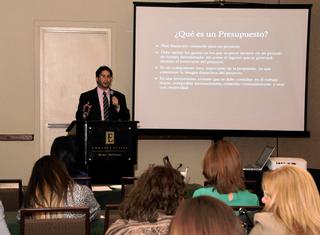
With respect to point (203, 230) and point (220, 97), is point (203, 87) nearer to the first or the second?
point (220, 97)

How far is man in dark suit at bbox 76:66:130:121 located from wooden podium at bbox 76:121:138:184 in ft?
1.92

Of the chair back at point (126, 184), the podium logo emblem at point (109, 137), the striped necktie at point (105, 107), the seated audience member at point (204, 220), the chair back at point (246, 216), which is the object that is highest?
the striped necktie at point (105, 107)

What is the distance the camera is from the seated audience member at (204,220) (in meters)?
1.38

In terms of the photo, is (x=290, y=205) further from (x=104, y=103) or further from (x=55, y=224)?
(x=104, y=103)

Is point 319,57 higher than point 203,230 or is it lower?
higher

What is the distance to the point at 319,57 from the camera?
712 centimetres

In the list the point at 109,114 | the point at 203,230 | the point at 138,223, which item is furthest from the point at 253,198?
the point at 109,114

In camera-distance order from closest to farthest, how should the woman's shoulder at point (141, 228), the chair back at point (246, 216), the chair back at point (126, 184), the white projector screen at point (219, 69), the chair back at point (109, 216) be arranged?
the woman's shoulder at point (141, 228) < the chair back at point (246, 216) < the chair back at point (109, 216) < the chair back at point (126, 184) < the white projector screen at point (219, 69)

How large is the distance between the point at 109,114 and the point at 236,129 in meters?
1.95

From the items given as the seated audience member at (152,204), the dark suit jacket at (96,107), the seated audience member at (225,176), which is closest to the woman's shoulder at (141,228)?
the seated audience member at (152,204)

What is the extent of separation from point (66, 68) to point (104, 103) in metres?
2.04

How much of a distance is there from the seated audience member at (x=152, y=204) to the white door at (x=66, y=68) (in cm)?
568

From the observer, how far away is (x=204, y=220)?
139 centimetres

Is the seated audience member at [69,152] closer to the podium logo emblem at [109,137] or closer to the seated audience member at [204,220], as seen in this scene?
the podium logo emblem at [109,137]
